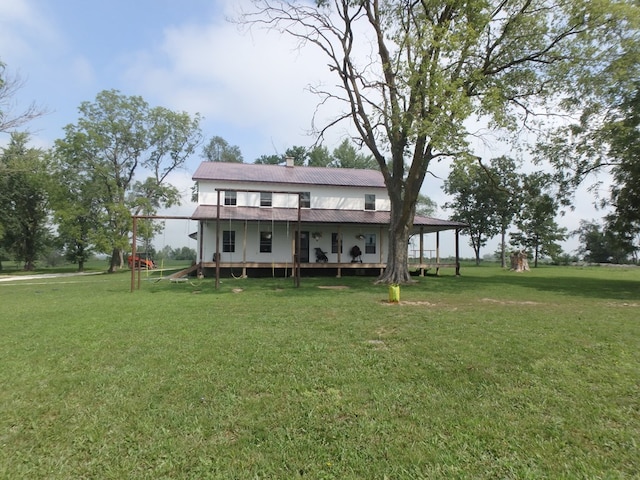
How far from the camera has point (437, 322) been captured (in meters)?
7.95

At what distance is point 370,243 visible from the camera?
78.0 feet

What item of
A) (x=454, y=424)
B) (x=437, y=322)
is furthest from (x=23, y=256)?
(x=454, y=424)

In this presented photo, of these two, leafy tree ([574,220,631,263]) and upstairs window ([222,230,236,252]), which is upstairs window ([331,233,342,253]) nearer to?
upstairs window ([222,230,236,252])

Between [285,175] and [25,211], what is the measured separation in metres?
26.4

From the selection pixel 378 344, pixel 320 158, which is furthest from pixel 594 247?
Result: pixel 378 344

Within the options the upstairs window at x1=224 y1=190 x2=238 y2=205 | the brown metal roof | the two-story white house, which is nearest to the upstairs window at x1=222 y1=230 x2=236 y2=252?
the two-story white house

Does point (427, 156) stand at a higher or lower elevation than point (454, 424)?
higher

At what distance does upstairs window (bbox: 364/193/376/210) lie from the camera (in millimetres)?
24891

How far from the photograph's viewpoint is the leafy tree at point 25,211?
31297 millimetres

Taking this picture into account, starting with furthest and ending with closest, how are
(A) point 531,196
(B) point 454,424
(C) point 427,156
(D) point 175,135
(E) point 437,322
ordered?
(D) point 175,135 < (A) point 531,196 < (C) point 427,156 < (E) point 437,322 < (B) point 454,424

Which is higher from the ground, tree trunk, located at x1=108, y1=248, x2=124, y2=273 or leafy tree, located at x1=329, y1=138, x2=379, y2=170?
leafy tree, located at x1=329, y1=138, x2=379, y2=170

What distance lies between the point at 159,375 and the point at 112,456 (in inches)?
68.5

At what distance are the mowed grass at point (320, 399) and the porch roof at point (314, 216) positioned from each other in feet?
41.8

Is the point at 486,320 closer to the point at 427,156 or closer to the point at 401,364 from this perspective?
the point at 401,364
